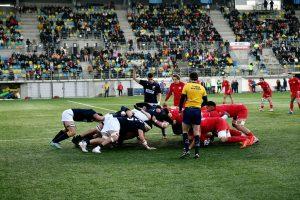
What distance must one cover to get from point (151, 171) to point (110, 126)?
306 cm

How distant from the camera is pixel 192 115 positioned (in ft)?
37.7

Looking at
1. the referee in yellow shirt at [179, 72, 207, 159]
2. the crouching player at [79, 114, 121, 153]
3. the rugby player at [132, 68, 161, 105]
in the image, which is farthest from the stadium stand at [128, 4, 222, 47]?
the referee in yellow shirt at [179, 72, 207, 159]

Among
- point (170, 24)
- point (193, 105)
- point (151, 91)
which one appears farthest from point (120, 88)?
point (193, 105)

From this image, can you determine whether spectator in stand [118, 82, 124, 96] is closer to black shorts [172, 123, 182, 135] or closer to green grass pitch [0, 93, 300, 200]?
green grass pitch [0, 93, 300, 200]

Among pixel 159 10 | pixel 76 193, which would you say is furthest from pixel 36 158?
pixel 159 10

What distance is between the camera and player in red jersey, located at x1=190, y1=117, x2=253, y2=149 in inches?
515

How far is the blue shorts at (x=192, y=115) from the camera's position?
11.5 metres

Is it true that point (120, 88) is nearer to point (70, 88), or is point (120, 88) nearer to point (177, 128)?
point (70, 88)

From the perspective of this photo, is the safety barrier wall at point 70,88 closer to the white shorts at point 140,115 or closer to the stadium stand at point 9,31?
the stadium stand at point 9,31

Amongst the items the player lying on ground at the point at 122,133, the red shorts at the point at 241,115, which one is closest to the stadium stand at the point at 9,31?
the player lying on ground at the point at 122,133

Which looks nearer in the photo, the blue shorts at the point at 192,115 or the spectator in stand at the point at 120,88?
the blue shorts at the point at 192,115

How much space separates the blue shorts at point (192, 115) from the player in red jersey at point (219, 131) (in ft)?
5.38

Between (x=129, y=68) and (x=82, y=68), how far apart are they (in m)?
4.56

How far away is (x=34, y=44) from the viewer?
1984 inches
